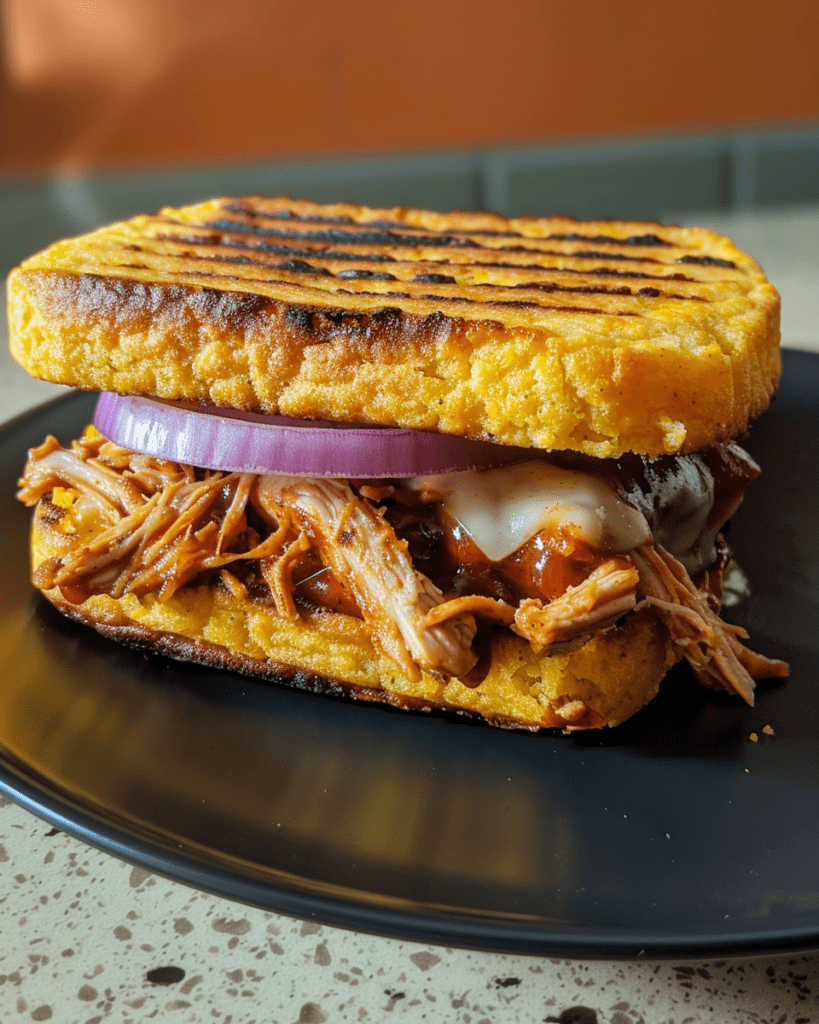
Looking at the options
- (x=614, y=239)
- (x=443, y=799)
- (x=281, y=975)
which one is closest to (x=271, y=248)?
(x=614, y=239)

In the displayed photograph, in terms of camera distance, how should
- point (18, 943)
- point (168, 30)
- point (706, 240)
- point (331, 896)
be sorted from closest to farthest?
point (331, 896) → point (18, 943) → point (706, 240) → point (168, 30)

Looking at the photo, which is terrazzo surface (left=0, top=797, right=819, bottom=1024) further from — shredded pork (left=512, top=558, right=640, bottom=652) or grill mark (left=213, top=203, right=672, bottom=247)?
grill mark (left=213, top=203, right=672, bottom=247)

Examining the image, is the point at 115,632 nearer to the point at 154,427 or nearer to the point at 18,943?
the point at 154,427

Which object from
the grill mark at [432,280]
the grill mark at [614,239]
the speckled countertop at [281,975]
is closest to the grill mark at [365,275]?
the grill mark at [432,280]

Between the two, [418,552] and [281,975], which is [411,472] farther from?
[281,975]

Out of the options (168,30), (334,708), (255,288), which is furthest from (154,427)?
(168,30)

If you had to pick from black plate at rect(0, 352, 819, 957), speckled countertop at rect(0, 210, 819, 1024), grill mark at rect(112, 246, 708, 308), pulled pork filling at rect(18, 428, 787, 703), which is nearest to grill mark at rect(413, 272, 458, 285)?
grill mark at rect(112, 246, 708, 308)

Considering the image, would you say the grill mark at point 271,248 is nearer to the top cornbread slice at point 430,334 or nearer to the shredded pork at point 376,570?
the top cornbread slice at point 430,334
